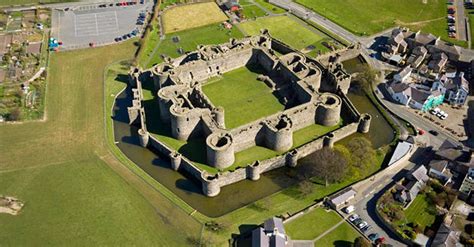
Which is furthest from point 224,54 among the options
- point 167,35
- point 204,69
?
point 167,35

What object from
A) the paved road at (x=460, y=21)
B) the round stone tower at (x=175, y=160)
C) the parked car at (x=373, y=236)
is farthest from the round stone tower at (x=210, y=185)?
the paved road at (x=460, y=21)

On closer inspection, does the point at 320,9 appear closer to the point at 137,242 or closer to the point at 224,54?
the point at 224,54

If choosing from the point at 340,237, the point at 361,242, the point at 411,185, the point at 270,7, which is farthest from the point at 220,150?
the point at 270,7

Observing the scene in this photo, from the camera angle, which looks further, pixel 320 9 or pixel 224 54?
pixel 320 9

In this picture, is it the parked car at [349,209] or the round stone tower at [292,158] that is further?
the round stone tower at [292,158]

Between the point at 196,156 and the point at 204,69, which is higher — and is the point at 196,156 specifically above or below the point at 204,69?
below

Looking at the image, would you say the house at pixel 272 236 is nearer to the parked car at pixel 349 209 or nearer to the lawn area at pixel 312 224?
the lawn area at pixel 312 224

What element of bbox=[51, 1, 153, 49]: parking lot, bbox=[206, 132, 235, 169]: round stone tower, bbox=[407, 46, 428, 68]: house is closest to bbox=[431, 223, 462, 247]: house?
bbox=[206, 132, 235, 169]: round stone tower
